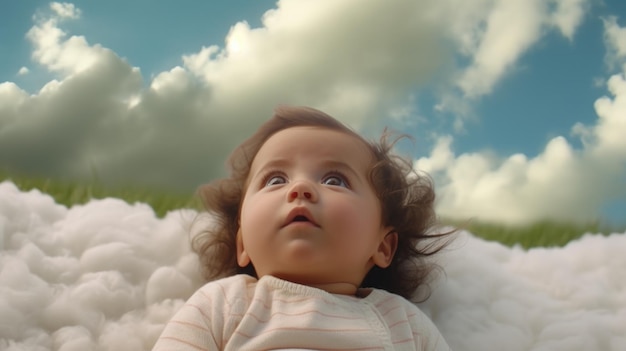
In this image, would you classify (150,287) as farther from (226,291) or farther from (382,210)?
(382,210)

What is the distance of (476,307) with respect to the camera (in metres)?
1.87

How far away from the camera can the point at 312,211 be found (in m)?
1.59

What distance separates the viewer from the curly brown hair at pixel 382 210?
1.88 m

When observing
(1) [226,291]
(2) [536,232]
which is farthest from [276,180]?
(2) [536,232]

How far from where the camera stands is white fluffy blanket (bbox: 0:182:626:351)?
165cm

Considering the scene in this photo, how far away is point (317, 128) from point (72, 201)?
119 centimetres

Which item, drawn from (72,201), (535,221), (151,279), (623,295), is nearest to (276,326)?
(151,279)

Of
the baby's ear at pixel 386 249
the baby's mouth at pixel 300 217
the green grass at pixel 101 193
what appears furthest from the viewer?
the green grass at pixel 101 193

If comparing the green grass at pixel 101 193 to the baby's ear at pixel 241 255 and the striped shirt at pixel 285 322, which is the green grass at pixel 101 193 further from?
the striped shirt at pixel 285 322

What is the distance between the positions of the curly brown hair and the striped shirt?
241 millimetres

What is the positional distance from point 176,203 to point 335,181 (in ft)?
4.33

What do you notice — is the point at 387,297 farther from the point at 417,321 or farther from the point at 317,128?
the point at 317,128

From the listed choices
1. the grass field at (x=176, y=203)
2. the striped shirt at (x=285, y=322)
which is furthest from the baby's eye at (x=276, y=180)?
the grass field at (x=176, y=203)

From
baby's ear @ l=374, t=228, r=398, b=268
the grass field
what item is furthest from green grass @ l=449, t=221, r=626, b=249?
baby's ear @ l=374, t=228, r=398, b=268
